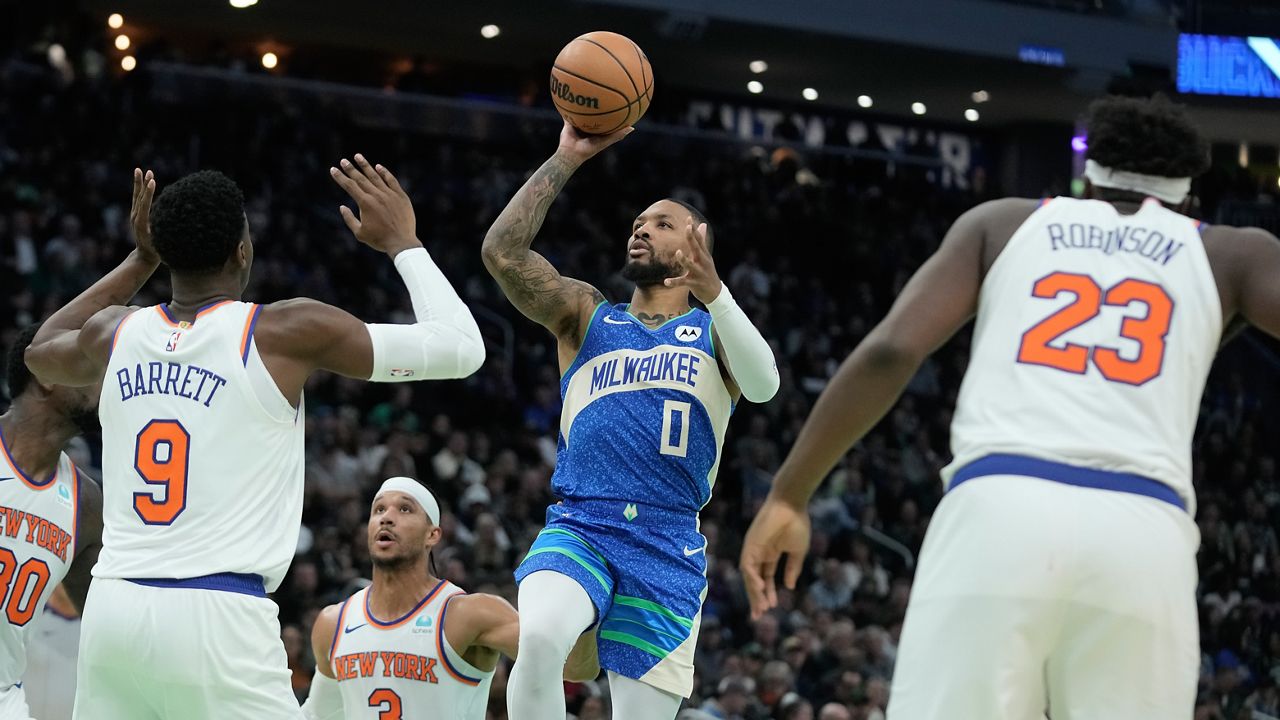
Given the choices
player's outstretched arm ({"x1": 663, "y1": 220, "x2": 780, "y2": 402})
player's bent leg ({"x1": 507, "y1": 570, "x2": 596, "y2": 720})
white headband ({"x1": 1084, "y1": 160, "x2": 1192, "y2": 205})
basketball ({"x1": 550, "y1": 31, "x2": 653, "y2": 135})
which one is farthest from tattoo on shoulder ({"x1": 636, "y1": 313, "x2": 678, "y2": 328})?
white headband ({"x1": 1084, "y1": 160, "x2": 1192, "y2": 205})

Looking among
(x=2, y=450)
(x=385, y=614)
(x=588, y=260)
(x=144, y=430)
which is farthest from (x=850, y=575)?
(x=144, y=430)

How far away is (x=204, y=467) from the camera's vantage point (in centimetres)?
466

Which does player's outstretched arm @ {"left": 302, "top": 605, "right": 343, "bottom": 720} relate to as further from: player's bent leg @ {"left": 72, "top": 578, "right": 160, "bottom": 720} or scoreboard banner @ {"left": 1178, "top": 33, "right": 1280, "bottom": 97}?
scoreboard banner @ {"left": 1178, "top": 33, "right": 1280, "bottom": 97}

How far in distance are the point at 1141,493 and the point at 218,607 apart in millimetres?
2609

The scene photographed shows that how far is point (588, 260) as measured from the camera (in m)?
20.2

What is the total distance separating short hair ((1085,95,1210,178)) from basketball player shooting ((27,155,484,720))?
2144mm

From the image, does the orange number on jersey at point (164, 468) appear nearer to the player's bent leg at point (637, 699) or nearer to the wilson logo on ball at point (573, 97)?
the player's bent leg at point (637, 699)

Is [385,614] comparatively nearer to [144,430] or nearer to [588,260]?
[144,430]

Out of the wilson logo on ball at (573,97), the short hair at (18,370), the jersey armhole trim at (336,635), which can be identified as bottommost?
the jersey armhole trim at (336,635)

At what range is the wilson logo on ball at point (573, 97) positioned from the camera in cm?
688

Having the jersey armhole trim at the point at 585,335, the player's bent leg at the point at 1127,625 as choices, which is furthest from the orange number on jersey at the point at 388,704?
the player's bent leg at the point at 1127,625

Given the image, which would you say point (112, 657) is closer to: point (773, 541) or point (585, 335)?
point (773, 541)

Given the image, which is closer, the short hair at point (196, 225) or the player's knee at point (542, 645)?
the short hair at point (196, 225)

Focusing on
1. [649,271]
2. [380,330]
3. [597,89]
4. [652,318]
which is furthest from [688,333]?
[380,330]
